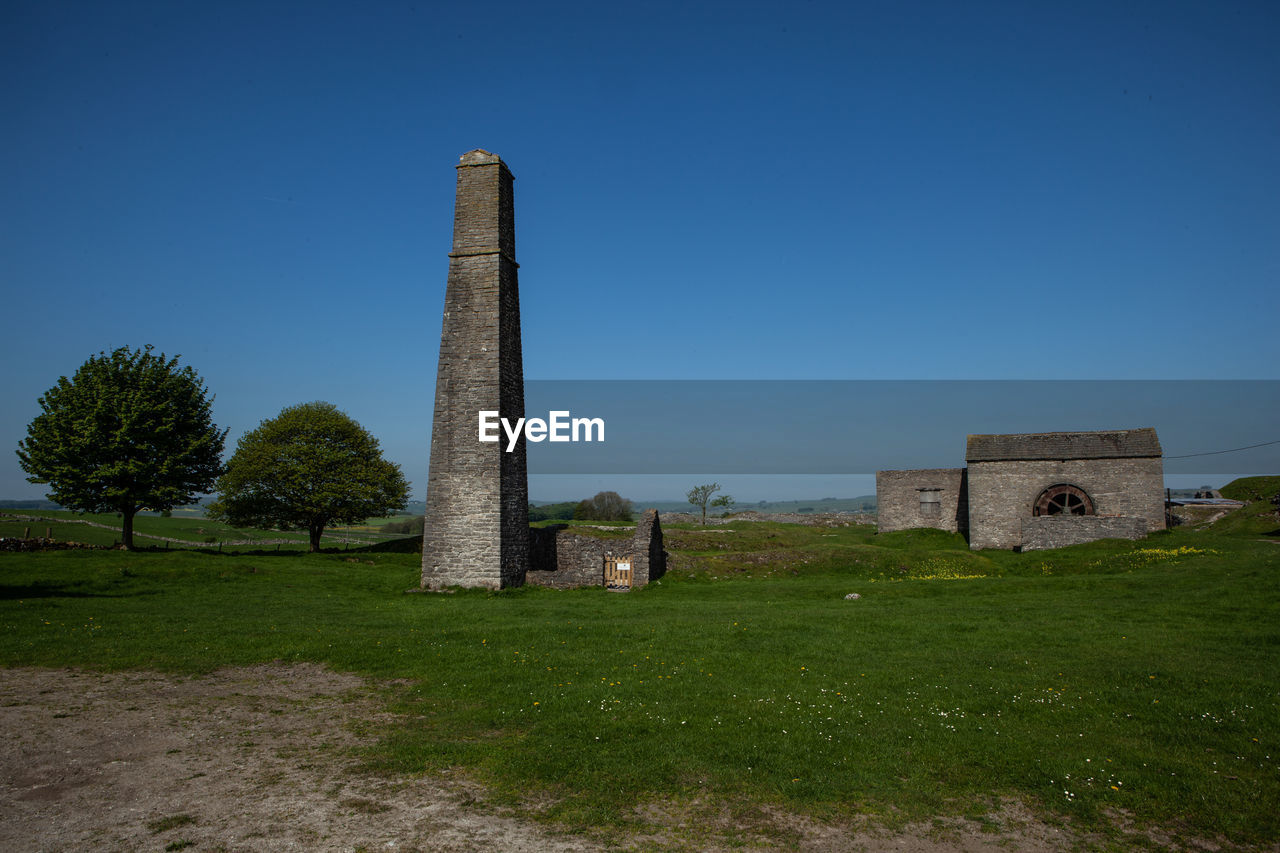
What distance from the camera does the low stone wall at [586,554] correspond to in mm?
25203

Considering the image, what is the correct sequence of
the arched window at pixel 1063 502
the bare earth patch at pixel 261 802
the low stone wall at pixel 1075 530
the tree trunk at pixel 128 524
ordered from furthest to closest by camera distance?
the arched window at pixel 1063 502
the tree trunk at pixel 128 524
the low stone wall at pixel 1075 530
the bare earth patch at pixel 261 802

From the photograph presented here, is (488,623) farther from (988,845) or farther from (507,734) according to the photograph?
(988,845)

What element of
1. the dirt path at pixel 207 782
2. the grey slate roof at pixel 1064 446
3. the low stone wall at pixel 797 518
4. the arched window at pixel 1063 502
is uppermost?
the grey slate roof at pixel 1064 446

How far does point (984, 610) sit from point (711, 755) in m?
11.9

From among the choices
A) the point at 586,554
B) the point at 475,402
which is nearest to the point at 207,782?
the point at 475,402

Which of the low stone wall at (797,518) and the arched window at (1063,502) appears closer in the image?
the arched window at (1063,502)

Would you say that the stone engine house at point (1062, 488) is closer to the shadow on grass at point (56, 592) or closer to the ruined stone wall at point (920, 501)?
the ruined stone wall at point (920, 501)

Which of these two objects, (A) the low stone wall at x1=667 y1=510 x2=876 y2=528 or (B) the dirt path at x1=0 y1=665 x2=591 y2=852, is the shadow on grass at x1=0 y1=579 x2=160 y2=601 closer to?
(B) the dirt path at x1=0 y1=665 x2=591 y2=852

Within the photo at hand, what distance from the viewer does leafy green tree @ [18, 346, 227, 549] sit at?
32.2 metres

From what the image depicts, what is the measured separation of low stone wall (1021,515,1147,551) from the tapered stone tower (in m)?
23.5

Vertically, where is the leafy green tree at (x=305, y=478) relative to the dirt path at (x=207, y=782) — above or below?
above

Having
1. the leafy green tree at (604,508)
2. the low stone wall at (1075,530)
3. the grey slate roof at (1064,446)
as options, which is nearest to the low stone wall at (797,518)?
the leafy green tree at (604,508)

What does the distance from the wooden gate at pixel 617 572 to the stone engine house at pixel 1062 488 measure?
1923 cm

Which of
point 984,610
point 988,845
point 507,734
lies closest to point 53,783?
point 507,734
